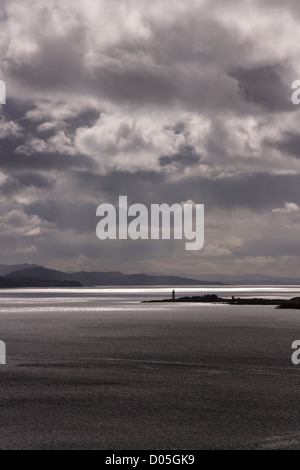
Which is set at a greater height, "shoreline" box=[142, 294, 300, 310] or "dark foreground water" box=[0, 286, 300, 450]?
"dark foreground water" box=[0, 286, 300, 450]

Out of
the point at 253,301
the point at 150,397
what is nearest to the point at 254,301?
the point at 253,301

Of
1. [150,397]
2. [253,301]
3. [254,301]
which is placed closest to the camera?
[150,397]

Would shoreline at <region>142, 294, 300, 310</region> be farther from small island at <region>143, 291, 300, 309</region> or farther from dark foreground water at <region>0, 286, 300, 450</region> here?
dark foreground water at <region>0, 286, 300, 450</region>

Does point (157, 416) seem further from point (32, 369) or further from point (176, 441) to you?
point (32, 369)

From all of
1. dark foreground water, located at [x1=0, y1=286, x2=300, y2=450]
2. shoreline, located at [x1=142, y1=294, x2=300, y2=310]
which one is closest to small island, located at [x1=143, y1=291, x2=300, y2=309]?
shoreline, located at [x1=142, y1=294, x2=300, y2=310]

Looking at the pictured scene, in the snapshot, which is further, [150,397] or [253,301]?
[253,301]

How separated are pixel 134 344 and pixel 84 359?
1010cm

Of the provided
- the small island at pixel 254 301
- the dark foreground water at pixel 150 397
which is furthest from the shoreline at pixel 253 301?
the dark foreground water at pixel 150 397

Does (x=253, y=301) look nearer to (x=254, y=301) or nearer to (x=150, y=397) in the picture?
(x=254, y=301)

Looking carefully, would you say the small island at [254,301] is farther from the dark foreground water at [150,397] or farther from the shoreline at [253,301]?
the dark foreground water at [150,397]

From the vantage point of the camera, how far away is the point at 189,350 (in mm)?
40000

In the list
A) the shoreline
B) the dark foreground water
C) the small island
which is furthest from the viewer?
the small island
